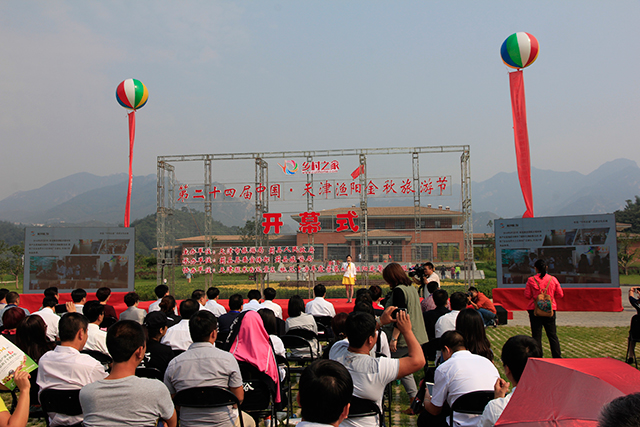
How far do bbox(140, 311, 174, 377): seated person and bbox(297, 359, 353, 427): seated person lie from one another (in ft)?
8.70

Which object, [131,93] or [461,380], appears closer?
[461,380]

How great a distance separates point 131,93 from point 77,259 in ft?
18.0

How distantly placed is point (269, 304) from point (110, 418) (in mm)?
4472

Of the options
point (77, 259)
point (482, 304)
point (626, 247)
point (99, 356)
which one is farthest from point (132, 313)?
point (626, 247)

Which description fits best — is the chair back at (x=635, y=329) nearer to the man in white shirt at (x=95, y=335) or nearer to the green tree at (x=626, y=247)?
the man in white shirt at (x=95, y=335)

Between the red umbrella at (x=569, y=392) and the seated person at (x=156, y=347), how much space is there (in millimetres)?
3479

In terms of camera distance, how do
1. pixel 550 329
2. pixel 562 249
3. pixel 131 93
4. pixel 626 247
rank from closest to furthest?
pixel 550 329, pixel 562 249, pixel 131 93, pixel 626 247

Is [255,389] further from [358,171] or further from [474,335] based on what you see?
[358,171]

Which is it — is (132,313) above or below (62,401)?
above

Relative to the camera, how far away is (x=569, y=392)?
1262 mm

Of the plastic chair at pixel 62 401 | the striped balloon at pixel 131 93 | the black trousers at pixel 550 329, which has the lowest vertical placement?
the black trousers at pixel 550 329

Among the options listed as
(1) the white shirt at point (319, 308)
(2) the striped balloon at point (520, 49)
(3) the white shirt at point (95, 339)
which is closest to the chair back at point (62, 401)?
(3) the white shirt at point (95, 339)

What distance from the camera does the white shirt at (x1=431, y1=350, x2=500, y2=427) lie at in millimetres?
2848

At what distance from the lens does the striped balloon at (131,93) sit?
13.6 metres
